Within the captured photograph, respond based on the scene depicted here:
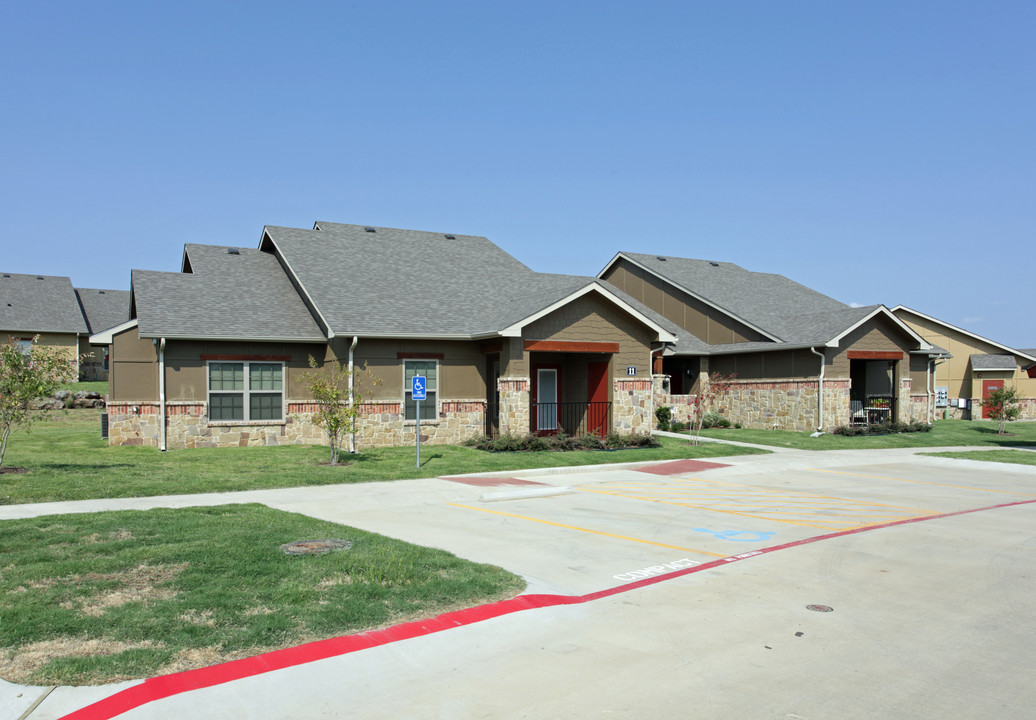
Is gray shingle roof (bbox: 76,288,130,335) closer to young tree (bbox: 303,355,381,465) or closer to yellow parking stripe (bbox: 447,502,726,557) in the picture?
young tree (bbox: 303,355,381,465)

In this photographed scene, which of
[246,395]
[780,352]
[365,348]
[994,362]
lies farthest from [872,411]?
[246,395]

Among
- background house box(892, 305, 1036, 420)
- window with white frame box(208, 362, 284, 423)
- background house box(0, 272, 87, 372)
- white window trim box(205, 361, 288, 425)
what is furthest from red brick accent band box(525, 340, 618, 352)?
background house box(0, 272, 87, 372)

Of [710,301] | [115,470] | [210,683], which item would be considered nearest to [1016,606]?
[210,683]

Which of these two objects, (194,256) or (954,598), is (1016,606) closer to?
(954,598)

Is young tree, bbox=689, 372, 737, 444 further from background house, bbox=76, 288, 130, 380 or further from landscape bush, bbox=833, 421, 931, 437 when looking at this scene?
background house, bbox=76, 288, 130, 380

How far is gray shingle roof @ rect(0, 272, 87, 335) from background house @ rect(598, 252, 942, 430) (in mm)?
31048

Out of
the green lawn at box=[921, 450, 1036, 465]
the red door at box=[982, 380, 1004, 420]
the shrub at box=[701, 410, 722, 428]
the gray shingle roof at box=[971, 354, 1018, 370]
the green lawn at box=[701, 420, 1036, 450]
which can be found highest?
the gray shingle roof at box=[971, 354, 1018, 370]

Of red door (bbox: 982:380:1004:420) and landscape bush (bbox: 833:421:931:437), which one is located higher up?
red door (bbox: 982:380:1004:420)

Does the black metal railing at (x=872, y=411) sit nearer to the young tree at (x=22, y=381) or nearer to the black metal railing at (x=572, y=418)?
the black metal railing at (x=572, y=418)

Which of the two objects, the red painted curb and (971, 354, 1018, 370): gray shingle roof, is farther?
(971, 354, 1018, 370): gray shingle roof

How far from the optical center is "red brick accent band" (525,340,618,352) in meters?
22.5

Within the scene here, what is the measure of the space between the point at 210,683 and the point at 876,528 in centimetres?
997

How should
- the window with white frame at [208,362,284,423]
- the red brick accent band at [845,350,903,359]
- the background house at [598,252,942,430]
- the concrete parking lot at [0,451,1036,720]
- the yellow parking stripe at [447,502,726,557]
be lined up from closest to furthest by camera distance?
1. the concrete parking lot at [0,451,1036,720]
2. the yellow parking stripe at [447,502,726,557]
3. the window with white frame at [208,362,284,423]
4. the background house at [598,252,942,430]
5. the red brick accent band at [845,350,903,359]

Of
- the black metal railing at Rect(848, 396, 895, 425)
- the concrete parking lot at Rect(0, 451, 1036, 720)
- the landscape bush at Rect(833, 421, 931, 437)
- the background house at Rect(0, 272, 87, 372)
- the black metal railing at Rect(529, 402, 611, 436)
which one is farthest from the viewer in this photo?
the background house at Rect(0, 272, 87, 372)
